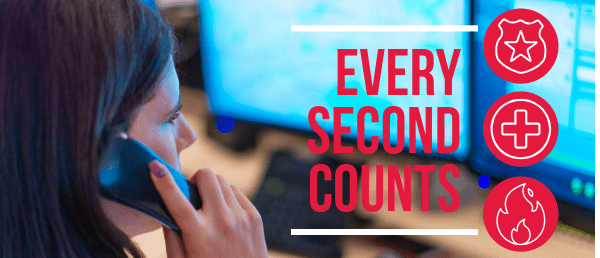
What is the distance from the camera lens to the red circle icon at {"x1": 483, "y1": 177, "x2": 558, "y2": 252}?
2.59ft

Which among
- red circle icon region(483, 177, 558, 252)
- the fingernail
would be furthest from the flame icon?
the fingernail

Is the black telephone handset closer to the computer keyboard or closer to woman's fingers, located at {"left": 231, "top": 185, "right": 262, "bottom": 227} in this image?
woman's fingers, located at {"left": 231, "top": 185, "right": 262, "bottom": 227}

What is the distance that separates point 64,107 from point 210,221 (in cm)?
21

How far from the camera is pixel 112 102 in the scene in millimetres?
471

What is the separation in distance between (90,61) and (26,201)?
136 millimetres

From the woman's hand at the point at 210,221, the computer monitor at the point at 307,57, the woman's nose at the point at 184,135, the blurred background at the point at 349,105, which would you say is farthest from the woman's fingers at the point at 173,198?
the computer monitor at the point at 307,57

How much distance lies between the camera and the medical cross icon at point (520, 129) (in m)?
0.78

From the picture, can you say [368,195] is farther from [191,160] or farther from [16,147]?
[16,147]

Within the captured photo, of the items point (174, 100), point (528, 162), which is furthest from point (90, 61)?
point (528, 162)

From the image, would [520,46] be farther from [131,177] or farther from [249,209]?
[131,177]

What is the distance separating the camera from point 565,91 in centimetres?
71

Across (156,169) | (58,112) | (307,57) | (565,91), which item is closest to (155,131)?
(156,169)

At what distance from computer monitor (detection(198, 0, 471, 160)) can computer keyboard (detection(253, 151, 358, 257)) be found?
0.30 feet

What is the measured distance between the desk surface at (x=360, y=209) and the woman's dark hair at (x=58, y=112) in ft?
1.46
